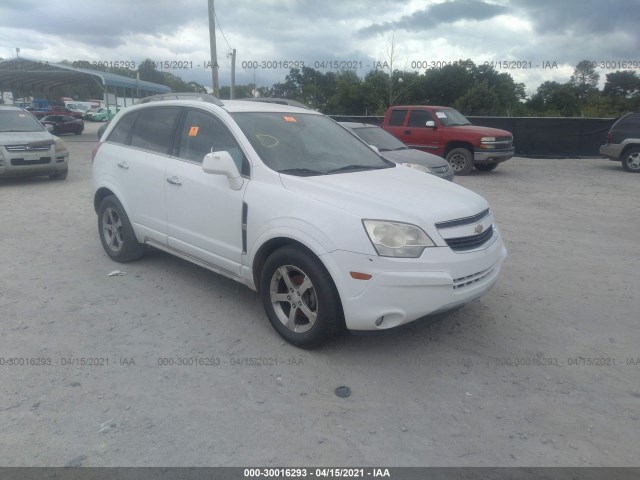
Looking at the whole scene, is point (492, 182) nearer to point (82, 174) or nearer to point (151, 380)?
point (82, 174)

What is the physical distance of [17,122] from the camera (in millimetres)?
11969

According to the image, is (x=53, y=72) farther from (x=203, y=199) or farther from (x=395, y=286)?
(x=395, y=286)

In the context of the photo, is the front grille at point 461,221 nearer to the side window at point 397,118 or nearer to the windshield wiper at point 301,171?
the windshield wiper at point 301,171

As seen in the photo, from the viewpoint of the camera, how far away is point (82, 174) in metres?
13.7

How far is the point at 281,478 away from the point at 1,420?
1.75 metres

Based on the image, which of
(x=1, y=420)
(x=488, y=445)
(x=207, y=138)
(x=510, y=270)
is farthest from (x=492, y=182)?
(x=1, y=420)

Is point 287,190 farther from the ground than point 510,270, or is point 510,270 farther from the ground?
point 287,190

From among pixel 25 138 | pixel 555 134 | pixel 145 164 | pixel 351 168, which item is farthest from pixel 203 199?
pixel 555 134

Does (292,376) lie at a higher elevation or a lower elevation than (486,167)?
lower

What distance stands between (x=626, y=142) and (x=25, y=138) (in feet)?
51.4

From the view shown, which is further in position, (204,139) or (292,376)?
(204,139)

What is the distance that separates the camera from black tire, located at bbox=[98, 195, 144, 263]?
5754mm

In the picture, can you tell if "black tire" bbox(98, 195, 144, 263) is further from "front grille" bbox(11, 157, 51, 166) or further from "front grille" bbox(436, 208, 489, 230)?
"front grille" bbox(11, 157, 51, 166)

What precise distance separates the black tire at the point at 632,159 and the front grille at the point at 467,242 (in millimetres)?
13723
